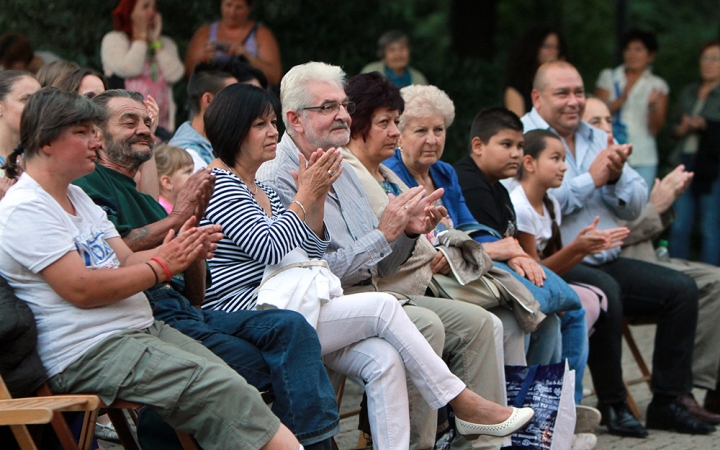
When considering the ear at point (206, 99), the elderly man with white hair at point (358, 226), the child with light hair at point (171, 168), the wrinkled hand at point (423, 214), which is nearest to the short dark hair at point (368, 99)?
the elderly man with white hair at point (358, 226)

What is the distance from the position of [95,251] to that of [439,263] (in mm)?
1893

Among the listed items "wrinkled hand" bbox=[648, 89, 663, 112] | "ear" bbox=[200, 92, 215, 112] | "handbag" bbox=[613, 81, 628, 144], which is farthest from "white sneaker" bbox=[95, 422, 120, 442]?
"wrinkled hand" bbox=[648, 89, 663, 112]

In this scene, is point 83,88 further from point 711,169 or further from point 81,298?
point 711,169

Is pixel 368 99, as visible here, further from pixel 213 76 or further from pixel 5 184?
pixel 5 184

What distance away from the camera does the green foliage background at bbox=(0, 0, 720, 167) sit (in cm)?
808

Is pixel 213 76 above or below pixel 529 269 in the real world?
above

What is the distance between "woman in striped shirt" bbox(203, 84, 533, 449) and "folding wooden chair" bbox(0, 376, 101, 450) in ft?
2.81

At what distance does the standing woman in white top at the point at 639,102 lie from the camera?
852cm

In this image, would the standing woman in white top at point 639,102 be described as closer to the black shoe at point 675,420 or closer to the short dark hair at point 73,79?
the black shoe at point 675,420

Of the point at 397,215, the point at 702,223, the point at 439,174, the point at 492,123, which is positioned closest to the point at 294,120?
the point at 397,215

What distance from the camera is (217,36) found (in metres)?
7.54

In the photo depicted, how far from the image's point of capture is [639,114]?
8.60 m

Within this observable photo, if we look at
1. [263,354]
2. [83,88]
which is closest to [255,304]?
[263,354]

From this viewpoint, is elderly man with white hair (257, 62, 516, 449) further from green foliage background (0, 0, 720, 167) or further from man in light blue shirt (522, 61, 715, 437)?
green foliage background (0, 0, 720, 167)
